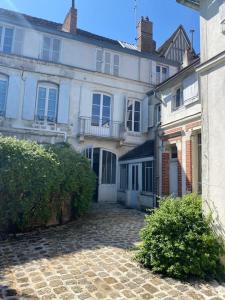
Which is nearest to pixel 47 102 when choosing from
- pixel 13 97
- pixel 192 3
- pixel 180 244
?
pixel 13 97

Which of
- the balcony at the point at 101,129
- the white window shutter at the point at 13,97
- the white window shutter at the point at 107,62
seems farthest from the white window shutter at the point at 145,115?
the white window shutter at the point at 13,97

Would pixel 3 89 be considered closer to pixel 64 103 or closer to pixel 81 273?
pixel 64 103

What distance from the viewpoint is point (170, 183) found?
11.9 meters

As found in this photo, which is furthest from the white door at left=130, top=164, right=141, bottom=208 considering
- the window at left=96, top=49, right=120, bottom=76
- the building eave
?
the building eave

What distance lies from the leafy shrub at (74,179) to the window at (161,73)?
9.61 meters

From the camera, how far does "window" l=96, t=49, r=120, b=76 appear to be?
51.4 ft

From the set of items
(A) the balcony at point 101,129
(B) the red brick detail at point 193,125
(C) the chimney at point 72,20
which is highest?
(C) the chimney at point 72,20

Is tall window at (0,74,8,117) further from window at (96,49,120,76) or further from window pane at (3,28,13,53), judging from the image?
window at (96,49,120,76)

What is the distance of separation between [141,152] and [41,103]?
605cm

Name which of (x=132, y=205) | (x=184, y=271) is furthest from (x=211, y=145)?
(x=132, y=205)

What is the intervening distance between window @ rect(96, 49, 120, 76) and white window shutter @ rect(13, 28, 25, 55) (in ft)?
14.1

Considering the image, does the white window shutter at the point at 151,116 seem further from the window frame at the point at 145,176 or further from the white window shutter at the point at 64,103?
the white window shutter at the point at 64,103

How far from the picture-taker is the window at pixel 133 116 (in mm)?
15844

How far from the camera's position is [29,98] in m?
13.8
